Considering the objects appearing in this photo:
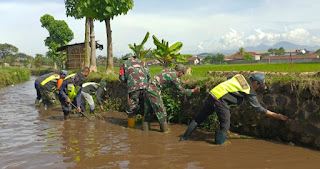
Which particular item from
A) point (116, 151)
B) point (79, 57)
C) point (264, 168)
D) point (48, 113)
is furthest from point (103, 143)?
point (79, 57)

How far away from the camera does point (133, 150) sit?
4949mm

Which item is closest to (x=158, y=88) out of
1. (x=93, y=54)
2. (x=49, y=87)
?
(x=49, y=87)

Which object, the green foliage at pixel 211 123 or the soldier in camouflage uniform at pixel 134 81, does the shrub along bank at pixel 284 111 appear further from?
the soldier in camouflage uniform at pixel 134 81

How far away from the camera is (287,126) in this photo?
5309 millimetres

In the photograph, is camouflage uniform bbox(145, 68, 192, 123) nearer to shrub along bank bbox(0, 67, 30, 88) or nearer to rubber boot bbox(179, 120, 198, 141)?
rubber boot bbox(179, 120, 198, 141)

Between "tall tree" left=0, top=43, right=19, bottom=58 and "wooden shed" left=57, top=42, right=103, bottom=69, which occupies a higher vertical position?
"tall tree" left=0, top=43, right=19, bottom=58

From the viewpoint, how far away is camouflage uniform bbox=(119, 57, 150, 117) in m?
6.82

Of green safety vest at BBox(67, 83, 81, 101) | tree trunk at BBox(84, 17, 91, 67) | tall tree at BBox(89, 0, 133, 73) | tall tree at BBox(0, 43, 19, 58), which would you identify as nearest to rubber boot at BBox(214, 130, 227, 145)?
green safety vest at BBox(67, 83, 81, 101)

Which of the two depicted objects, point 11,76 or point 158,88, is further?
point 11,76

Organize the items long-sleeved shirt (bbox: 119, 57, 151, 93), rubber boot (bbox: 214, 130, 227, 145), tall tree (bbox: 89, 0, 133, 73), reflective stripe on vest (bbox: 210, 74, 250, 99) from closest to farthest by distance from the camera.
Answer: reflective stripe on vest (bbox: 210, 74, 250, 99)
rubber boot (bbox: 214, 130, 227, 145)
long-sleeved shirt (bbox: 119, 57, 151, 93)
tall tree (bbox: 89, 0, 133, 73)

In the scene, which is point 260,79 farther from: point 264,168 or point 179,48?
point 179,48

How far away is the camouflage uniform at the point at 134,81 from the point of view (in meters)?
6.82

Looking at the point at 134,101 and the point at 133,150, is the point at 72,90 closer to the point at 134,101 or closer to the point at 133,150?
the point at 134,101

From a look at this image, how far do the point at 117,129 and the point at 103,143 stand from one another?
1.44 meters
